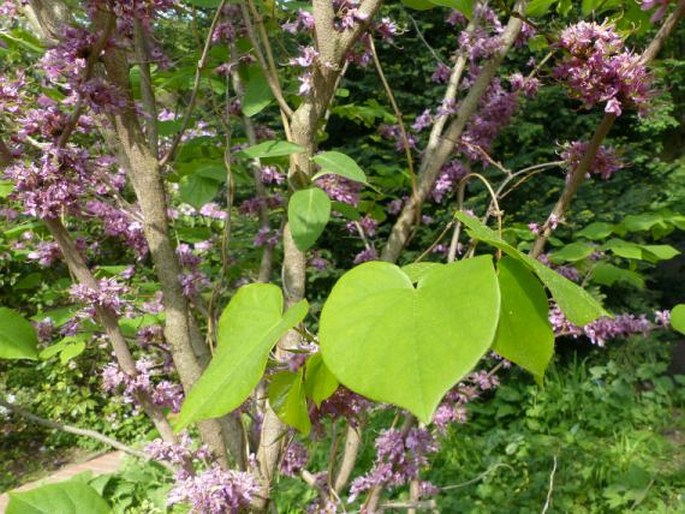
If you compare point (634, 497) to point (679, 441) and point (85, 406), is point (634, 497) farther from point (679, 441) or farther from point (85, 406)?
point (85, 406)

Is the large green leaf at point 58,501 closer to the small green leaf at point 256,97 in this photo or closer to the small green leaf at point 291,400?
the small green leaf at point 291,400

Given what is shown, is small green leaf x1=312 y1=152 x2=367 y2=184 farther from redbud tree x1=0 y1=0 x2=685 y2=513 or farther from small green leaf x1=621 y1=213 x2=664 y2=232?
small green leaf x1=621 y1=213 x2=664 y2=232

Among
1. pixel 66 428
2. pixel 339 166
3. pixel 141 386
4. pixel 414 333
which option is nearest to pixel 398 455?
pixel 141 386

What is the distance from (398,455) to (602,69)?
1.00 m

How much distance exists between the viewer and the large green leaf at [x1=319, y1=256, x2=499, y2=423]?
0.29m

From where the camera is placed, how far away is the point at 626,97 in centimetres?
91

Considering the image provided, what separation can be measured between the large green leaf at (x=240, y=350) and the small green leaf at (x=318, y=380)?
0.19ft

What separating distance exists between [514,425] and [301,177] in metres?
4.23

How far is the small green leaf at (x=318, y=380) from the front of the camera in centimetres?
51

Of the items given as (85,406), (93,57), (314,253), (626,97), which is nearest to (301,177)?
(93,57)

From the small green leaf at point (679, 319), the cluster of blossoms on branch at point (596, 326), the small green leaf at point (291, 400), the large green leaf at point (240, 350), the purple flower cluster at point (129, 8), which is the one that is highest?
the purple flower cluster at point (129, 8)

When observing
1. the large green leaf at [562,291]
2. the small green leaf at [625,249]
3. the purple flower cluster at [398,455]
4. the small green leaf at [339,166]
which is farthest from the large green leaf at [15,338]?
the small green leaf at [625,249]

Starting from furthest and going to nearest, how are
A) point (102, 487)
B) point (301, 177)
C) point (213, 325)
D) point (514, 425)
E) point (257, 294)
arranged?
point (514, 425) < point (102, 487) < point (213, 325) < point (301, 177) < point (257, 294)

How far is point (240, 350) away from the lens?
448 millimetres
